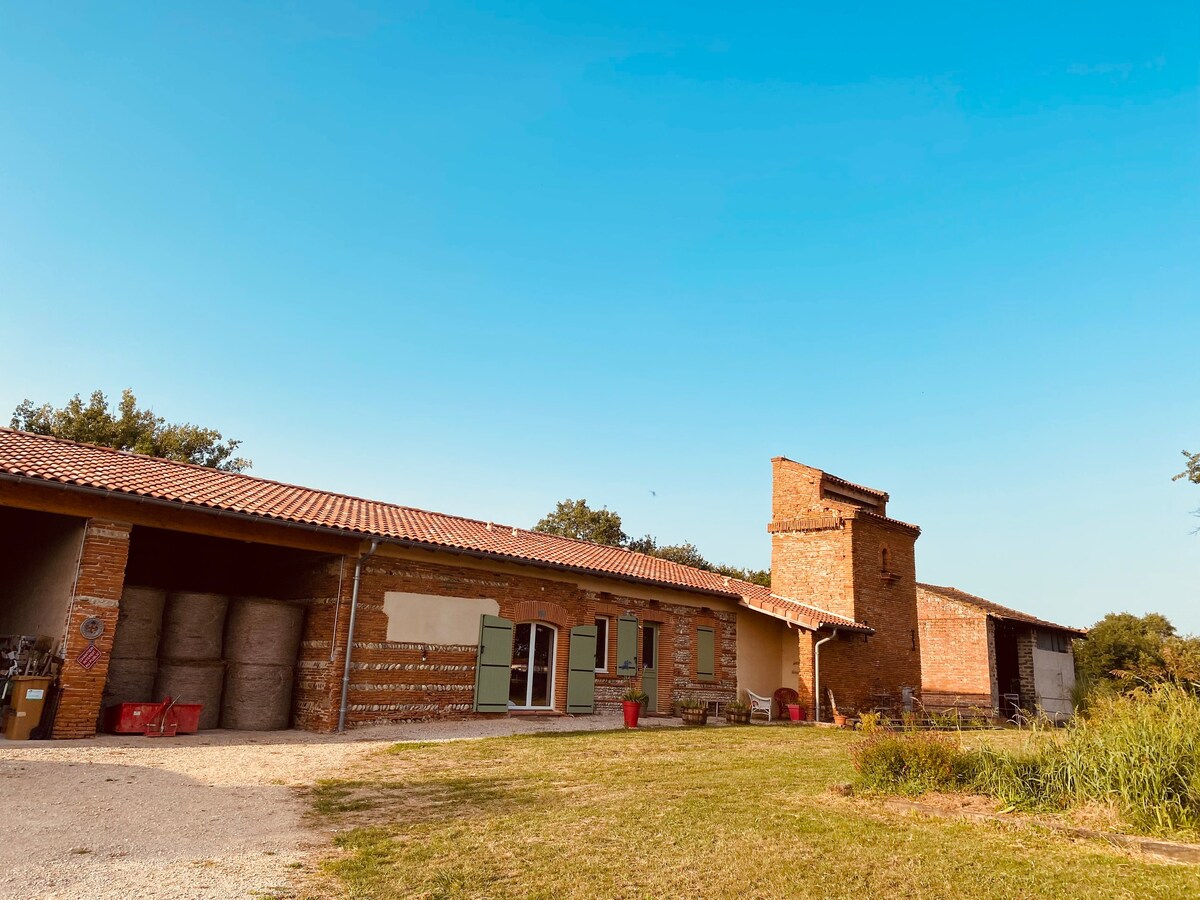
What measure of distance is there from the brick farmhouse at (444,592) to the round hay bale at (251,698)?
48 cm

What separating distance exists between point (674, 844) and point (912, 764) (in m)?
→ 2.80

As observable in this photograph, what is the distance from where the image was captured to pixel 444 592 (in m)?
14.2

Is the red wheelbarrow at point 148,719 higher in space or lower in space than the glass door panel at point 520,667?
lower

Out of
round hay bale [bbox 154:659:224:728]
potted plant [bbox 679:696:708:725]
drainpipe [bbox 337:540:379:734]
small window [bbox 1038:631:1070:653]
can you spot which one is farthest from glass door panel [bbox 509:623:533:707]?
small window [bbox 1038:631:1070:653]

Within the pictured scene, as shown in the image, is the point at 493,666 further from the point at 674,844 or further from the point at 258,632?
the point at 674,844

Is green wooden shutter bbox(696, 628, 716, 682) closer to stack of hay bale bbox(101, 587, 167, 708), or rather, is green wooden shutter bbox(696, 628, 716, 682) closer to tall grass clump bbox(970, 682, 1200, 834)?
stack of hay bale bbox(101, 587, 167, 708)

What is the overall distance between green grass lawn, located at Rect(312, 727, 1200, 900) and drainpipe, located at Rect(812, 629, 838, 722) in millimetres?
10629

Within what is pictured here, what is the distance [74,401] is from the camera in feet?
99.0

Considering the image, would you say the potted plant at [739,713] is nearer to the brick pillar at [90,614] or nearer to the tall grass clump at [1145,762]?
the tall grass clump at [1145,762]

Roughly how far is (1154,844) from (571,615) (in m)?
11.7

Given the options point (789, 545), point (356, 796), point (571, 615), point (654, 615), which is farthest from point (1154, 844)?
point (789, 545)

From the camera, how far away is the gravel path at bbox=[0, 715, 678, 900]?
4633mm

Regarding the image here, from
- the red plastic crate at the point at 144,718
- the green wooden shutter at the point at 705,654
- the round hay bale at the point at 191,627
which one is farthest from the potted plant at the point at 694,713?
the red plastic crate at the point at 144,718

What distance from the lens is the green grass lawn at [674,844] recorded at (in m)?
4.58
